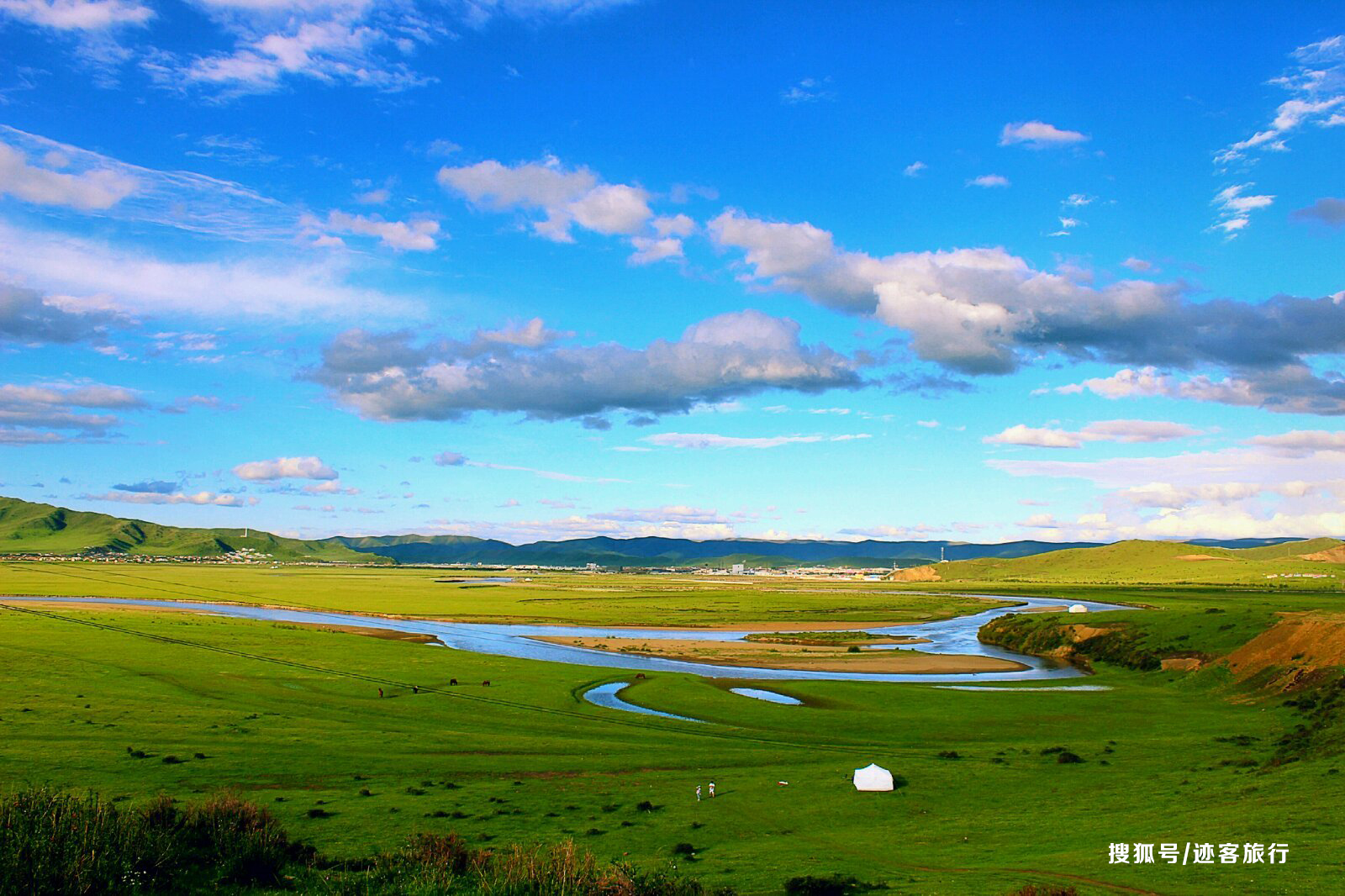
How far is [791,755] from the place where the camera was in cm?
4438

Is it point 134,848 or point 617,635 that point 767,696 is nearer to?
point 617,635

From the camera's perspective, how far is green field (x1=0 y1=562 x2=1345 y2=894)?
87.1 feet

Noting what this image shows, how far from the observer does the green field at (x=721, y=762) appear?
2656 centimetres

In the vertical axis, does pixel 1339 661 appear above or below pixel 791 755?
above

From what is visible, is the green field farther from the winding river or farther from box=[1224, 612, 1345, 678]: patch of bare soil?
the winding river

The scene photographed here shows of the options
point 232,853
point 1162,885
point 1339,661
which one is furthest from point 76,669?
point 1339,661

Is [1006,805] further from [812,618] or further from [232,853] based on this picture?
[812,618]

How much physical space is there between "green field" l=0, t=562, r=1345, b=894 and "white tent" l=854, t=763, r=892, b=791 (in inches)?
32.1

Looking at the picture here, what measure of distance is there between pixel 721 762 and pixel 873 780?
30.6 feet

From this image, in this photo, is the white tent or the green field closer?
the green field

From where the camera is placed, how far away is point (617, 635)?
11931cm

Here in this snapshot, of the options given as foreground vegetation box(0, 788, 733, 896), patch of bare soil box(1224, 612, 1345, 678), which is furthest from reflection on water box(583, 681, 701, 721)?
patch of bare soil box(1224, 612, 1345, 678)

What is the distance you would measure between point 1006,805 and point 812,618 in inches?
4487

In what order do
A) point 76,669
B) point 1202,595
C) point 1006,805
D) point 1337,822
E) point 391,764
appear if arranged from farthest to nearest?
point 1202,595, point 76,669, point 391,764, point 1006,805, point 1337,822
